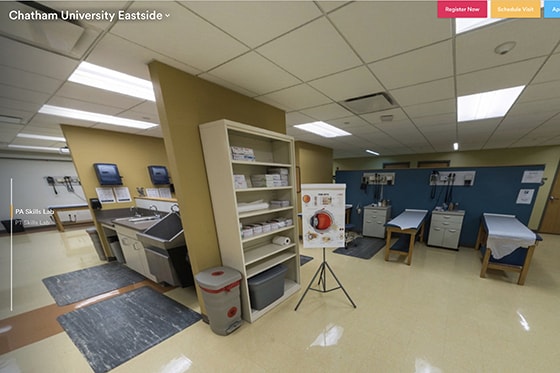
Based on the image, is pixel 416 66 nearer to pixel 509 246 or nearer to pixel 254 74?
pixel 254 74

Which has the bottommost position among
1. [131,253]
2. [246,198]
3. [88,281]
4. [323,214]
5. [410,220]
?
[88,281]

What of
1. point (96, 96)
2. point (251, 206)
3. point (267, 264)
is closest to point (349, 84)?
point (251, 206)

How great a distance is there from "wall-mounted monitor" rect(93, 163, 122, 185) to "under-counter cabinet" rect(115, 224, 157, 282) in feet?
3.20

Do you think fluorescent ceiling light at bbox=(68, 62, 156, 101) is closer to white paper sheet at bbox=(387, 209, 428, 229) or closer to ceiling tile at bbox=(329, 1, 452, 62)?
ceiling tile at bbox=(329, 1, 452, 62)

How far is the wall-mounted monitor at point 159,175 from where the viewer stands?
4230 millimetres

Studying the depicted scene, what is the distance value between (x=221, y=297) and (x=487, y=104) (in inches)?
171

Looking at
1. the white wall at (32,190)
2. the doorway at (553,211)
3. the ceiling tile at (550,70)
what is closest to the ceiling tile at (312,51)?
the ceiling tile at (550,70)

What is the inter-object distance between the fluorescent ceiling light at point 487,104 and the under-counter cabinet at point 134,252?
16.4 ft

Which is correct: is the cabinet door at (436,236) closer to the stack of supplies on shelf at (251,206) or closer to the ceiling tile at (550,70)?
the ceiling tile at (550,70)

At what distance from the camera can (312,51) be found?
4.88 ft

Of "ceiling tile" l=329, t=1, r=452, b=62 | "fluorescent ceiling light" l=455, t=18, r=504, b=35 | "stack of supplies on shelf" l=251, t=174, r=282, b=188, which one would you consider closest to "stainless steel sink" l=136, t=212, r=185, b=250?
"stack of supplies on shelf" l=251, t=174, r=282, b=188

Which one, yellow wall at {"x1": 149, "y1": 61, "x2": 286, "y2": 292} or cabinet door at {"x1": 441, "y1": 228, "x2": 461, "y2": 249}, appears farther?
cabinet door at {"x1": 441, "y1": 228, "x2": 461, "y2": 249}

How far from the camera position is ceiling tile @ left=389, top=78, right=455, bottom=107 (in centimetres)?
202

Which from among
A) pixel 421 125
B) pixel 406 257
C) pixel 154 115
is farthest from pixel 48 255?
pixel 421 125
